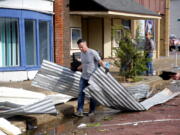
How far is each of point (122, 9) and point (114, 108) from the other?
9.07 metres

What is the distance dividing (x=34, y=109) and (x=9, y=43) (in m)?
6.60

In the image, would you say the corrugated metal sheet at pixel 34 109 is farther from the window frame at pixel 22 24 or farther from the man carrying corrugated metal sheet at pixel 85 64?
the window frame at pixel 22 24

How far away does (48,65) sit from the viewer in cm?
980

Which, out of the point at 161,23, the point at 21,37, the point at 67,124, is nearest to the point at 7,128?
the point at 67,124

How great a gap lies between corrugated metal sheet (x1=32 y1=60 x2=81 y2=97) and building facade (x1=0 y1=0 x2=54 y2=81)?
451 cm

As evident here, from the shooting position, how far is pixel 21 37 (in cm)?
1443

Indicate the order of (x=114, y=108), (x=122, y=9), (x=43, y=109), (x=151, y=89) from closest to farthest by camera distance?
1. (x=43, y=109)
2. (x=114, y=108)
3. (x=151, y=89)
4. (x=122, y=9)

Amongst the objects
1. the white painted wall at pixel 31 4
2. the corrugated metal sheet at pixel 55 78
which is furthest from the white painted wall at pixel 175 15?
the corrugated metal sheet at pixel 55 78

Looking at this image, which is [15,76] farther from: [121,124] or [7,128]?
[7,128]

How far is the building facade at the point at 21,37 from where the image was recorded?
1413cm

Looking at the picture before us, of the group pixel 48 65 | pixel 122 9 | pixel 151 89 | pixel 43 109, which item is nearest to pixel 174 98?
pixel 151 89

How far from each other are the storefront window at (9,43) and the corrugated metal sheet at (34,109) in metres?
6.18

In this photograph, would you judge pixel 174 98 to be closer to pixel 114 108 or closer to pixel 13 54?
pixel 114 108

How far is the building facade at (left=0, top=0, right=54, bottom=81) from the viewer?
14.1 m
